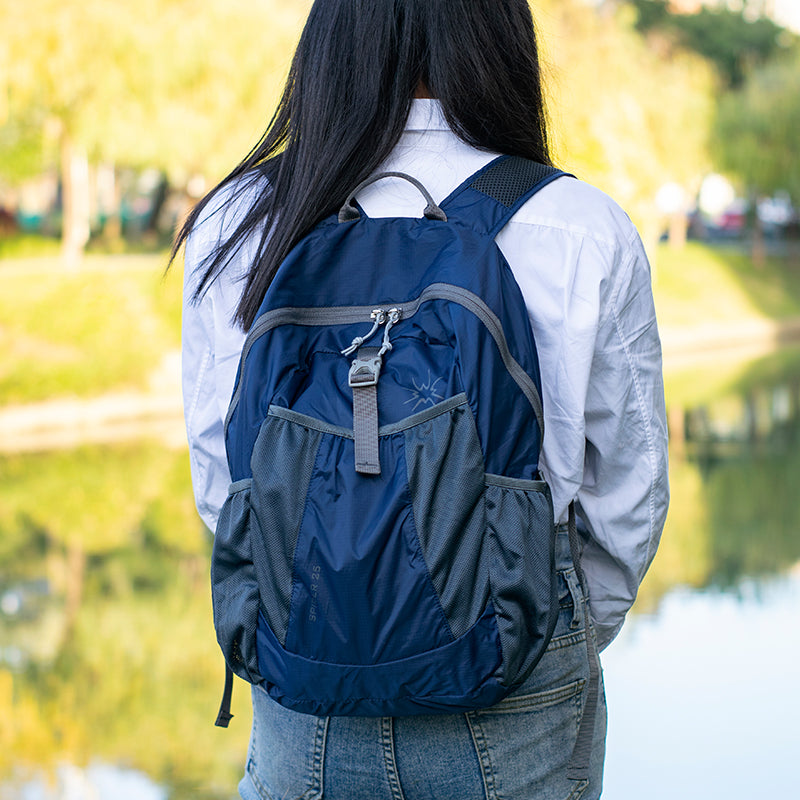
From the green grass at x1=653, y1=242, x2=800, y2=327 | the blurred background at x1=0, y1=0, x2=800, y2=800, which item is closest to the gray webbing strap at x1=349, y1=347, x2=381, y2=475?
the blurred background at x1=0, y1=0, x2=800, y2=800

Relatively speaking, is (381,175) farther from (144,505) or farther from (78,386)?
(78,386)

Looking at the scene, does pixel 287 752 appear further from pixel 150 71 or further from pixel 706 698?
pixel 150 71

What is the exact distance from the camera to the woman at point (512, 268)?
1265mm

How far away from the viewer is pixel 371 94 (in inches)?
53.3

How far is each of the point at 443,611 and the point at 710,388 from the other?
10.8 meters

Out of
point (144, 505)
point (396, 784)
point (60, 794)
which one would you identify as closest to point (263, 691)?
point (396, 784)

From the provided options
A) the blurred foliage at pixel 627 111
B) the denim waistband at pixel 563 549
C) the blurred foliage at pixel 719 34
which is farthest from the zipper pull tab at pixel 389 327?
the blurred foliage at pixel 719 34

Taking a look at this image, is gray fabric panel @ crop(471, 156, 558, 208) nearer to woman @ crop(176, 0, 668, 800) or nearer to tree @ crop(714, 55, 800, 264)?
woman @ crop(176, 0, 668, 800)

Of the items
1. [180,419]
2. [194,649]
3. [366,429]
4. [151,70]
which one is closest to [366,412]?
[366,429]

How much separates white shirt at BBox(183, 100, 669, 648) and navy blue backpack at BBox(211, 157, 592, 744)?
0.09 meters

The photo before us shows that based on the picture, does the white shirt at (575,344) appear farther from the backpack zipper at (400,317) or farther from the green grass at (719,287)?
the green grass at (719,287)

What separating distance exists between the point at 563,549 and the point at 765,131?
870 inches

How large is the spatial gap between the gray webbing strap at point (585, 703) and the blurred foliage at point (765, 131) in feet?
71.7

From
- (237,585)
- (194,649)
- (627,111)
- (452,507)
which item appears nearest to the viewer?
(452,507)
